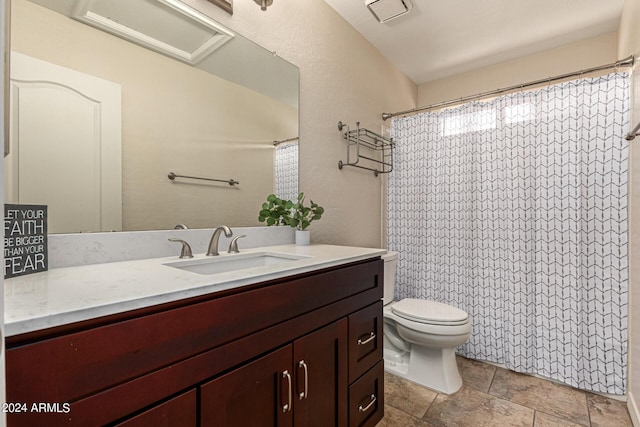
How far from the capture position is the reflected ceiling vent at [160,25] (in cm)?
105

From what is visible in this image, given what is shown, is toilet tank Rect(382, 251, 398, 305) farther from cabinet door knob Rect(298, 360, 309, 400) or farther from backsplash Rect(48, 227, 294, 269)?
cabinet door knob Rect(298, 360, 309, 400)

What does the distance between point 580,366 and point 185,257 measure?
89.8 inches

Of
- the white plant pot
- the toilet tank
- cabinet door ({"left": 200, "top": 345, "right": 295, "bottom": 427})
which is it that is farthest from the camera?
the toilet tank

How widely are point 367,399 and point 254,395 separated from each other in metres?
0.71

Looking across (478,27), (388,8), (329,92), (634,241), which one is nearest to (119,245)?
(329,92)

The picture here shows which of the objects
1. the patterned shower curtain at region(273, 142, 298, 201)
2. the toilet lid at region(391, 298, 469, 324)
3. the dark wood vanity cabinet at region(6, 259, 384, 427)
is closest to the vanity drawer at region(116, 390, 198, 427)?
the dark wood vanity cabinet at region(6, 259, 384, 427)

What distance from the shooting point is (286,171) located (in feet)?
5.55

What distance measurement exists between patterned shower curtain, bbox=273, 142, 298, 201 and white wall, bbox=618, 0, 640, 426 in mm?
1696

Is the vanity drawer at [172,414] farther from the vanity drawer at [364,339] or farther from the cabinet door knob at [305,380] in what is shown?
the vanity drawer at [364,339]

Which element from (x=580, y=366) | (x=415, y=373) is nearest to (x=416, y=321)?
(x=415, y=373)

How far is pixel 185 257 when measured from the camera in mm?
1147

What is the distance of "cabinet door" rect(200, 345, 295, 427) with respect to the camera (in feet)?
2.41

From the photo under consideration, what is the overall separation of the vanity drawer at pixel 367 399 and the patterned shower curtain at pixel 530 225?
1.08 m

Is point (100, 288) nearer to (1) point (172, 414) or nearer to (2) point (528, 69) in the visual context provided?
(1) point (172, 414)
